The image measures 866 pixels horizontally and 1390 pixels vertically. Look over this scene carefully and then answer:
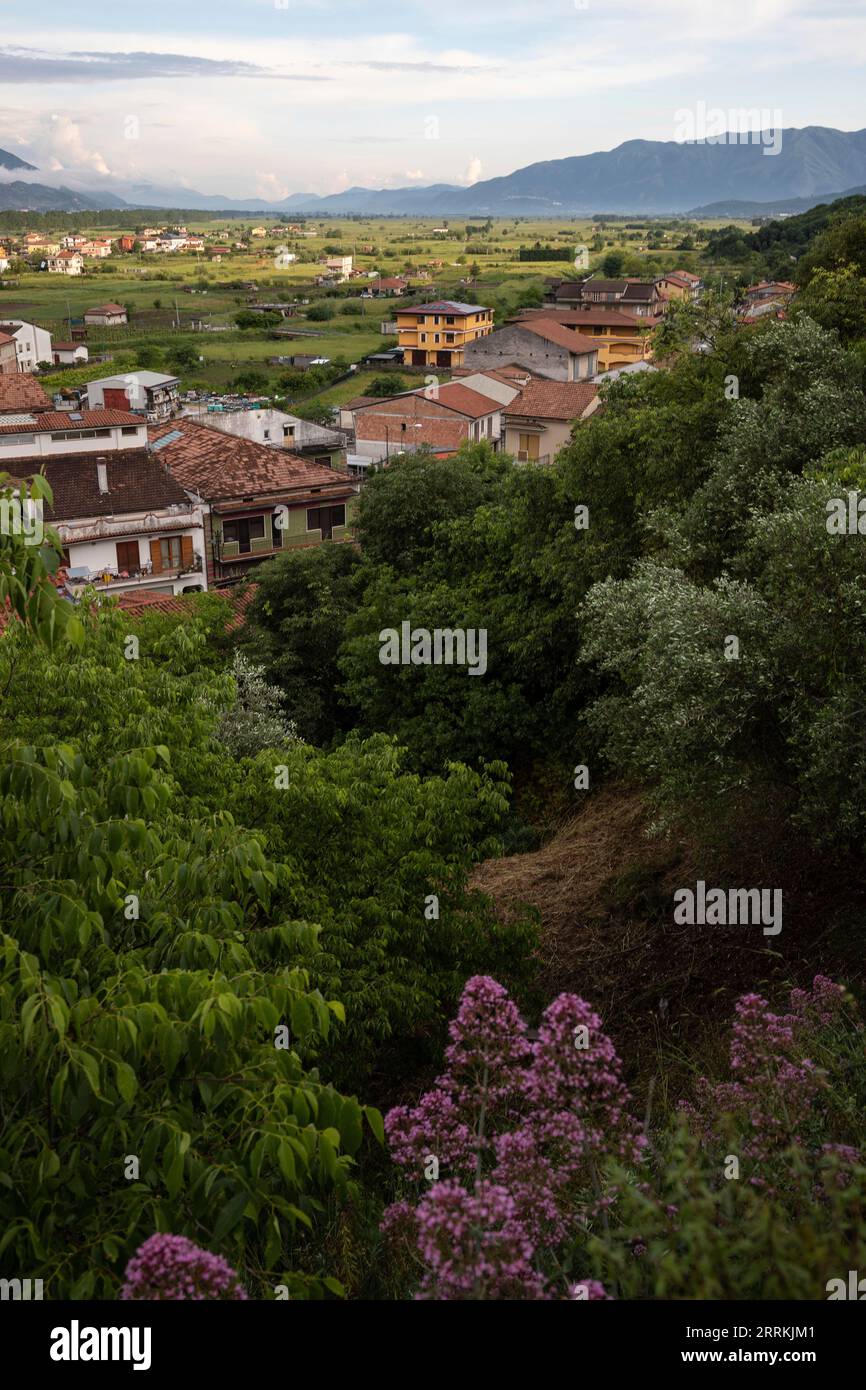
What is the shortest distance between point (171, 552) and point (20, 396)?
81.1 ft

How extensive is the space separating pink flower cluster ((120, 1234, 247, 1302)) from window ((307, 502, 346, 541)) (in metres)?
47.8

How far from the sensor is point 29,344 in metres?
116

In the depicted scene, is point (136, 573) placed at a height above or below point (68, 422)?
below

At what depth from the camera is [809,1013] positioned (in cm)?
868

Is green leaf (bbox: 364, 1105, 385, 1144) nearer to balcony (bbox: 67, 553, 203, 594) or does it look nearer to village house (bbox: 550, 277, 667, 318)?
balcony (bbox: 67, 553, 203, 594)

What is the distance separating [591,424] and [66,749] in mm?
20735

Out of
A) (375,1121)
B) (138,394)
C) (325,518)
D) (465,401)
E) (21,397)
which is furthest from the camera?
(138,394)

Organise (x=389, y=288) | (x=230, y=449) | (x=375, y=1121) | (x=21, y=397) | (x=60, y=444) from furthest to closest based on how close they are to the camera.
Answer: (x=389, y=288) → (x=21, y=397) → (x=230, y=449) → (x=60, y=444) → (x=375, y=1121)

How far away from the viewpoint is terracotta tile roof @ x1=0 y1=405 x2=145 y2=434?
5003cm

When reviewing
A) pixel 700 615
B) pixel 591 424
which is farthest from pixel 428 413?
pixel 700 615

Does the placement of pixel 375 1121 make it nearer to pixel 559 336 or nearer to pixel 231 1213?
pixel 231 1213

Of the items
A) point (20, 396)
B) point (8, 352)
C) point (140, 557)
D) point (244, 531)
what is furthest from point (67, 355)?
point (140, 557)

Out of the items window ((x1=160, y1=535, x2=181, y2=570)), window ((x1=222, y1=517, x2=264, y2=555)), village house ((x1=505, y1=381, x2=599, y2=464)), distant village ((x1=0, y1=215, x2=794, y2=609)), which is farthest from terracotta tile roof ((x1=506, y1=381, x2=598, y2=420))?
window ((x1=160, y1=535, x2=181, y2=570))
